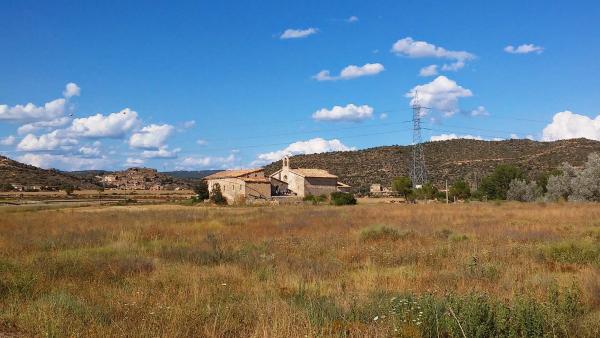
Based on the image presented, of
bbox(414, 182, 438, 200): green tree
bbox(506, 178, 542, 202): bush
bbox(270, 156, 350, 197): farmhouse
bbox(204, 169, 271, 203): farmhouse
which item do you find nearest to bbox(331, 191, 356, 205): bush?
bbox(414, 182, 438, 200): green tree

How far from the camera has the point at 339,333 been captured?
5844 millimetres

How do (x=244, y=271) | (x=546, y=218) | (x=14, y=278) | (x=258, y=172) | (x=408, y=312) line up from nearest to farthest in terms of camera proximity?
1. (x=408, y=312)
2. (x=14, y=278)
3. (x=244, y=271)
4. (x=546, y=218)
5. (x=258, y=172)

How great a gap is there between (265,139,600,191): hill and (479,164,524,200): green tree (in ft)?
42.1

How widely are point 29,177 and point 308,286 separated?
122m

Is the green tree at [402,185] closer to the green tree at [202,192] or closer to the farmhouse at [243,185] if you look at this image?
the farmhouse at [243,185]

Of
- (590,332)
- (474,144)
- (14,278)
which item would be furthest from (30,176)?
(590,332)

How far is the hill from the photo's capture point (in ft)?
307

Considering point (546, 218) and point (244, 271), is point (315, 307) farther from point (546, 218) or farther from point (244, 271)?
point (546, 218)

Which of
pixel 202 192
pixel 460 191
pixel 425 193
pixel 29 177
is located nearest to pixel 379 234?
pixel 425 193

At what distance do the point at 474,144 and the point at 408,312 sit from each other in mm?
114138

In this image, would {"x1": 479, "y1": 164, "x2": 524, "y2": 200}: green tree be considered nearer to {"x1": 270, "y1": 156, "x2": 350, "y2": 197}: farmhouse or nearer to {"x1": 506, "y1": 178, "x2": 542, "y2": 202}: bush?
{"x1": 506, "y1": 178, "x2": 542, "y2": 202}: bush

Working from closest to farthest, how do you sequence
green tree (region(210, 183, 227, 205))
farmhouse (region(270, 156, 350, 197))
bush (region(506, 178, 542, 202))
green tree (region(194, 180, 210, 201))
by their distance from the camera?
bush (region(506, 178, 542, 202)) → green tree (region(210, 183, 227, 205)) → green tree (region(194, 180, 210, 201)) → farmhouse (region(270, 156, 350, 197))

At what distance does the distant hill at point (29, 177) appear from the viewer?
10981 cm

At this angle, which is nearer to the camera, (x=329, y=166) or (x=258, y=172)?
A: (x=258, y=172)
